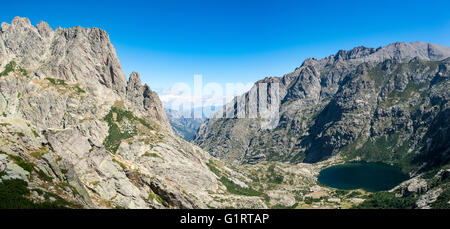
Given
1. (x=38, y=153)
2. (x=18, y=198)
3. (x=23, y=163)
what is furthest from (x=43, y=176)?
(x=18, y=198)

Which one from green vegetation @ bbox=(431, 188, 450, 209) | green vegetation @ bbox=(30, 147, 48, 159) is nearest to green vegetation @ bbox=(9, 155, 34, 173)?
green vegetation @ bbox=(30, 147, 48, 159)

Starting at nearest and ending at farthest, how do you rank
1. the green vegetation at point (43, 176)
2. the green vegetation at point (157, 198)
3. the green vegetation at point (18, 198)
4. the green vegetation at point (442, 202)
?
1. the green vegetation at point (18, 198)
2. the green vegetation at point (43, 176)
3. the green vegetation at point (157, 198)
4. the green vegetation at point (442, 202)

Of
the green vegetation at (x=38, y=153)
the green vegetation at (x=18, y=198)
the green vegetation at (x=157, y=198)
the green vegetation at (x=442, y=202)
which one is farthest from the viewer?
the green vegetation at (x=442, y=202)

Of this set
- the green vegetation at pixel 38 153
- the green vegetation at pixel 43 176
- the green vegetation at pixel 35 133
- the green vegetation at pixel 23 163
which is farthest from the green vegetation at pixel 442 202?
the green vegetation at pixel 35 133

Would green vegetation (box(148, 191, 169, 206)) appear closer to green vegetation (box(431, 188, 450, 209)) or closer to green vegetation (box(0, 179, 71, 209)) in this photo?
green vegetation (box(0, 179, 71, 209))

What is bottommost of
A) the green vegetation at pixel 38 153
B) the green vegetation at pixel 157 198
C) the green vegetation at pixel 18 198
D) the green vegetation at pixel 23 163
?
the green vegetation at pixel 157 198

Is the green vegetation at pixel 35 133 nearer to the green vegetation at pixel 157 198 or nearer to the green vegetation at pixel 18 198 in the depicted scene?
the green vegetation at pixel 18 198

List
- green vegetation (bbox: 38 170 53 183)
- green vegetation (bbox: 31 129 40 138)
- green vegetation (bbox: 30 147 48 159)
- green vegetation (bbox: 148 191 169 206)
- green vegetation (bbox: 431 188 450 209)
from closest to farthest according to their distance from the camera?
green vegetation (bbox: 38 170 53 183) → green vegetation (bbox: 30 147 48 159) → green vegetation (bbox: 31 129 40 138) → green vegetation (bbox: 148 191 169 206) → green vegetation (bbox: 431 188 450 209)

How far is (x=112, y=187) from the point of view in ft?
275

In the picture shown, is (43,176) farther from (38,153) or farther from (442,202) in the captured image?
(442,202)

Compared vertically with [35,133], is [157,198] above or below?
below
